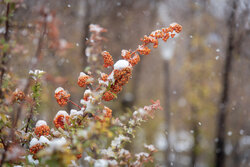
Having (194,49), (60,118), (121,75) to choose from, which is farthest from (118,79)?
(194,49)

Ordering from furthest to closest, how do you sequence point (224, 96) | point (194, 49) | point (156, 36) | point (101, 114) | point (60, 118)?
point (194, 49)
point (224, 96)
point (60, 118)
point (156, 36)
point (101, 114)

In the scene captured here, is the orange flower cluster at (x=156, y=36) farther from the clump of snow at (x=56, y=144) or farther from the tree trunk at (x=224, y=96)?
the tree trunk at (x=224, y=96)

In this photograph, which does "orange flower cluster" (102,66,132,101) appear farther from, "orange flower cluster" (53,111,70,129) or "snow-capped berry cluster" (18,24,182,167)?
"orange flower cluster" (53,111,70,129)

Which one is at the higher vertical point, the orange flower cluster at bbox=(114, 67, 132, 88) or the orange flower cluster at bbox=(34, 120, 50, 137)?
the orange flower cluster at bbox=(114, 67, 132, 88)

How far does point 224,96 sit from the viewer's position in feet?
22.2

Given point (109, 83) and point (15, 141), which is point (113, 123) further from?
point (15, 141)

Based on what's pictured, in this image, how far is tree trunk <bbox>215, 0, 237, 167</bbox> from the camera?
6.20m

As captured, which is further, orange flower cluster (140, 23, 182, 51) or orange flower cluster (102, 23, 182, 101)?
orange flower cluster (140, 23, 182, 51)

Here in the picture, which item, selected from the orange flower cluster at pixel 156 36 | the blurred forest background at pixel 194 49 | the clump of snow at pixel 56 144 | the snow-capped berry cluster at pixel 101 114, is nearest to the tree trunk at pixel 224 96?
the blurred forest background at pixel 194 49

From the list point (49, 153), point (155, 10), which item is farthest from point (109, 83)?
point (155, 10)

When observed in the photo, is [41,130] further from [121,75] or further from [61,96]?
[121,75]

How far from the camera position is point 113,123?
120 cm

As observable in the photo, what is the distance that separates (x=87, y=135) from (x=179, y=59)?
10.3 meters

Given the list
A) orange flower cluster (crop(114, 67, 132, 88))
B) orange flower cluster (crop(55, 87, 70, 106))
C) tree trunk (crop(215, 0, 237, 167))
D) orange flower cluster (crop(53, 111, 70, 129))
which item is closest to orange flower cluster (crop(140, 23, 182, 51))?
orange flower cluster (crop(114, 67, 132, 88))
